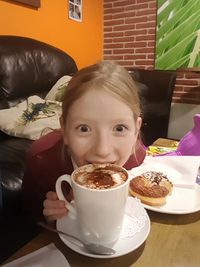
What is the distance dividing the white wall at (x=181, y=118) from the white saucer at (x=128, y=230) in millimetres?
2582

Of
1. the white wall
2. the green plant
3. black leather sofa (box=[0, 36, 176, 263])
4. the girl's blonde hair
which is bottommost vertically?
the white wall

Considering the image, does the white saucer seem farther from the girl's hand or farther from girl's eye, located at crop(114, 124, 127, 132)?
girl's eye, located at crop(114, 124, 127, 132)

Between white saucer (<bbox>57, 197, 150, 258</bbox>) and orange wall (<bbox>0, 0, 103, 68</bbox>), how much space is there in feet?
5.93

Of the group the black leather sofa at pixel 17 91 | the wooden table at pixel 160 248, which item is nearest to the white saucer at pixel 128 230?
the wooden table at pixel 160 248

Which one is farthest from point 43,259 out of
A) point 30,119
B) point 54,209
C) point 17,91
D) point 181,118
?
point 181,118

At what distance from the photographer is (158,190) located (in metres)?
0.60

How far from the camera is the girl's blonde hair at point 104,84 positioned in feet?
1.80

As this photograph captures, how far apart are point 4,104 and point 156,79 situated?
1.52m

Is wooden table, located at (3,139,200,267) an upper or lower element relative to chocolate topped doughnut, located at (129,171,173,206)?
lower

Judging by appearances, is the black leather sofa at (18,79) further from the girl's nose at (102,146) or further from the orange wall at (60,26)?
the girl's nose at (102,146)

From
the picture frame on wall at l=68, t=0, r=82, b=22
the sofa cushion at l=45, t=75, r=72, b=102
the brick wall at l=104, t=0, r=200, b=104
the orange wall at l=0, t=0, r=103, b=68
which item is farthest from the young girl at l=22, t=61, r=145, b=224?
the brick wall at l=104, t=0, r=200, b=104

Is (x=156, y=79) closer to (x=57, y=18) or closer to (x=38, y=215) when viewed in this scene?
(x=57, y=18)

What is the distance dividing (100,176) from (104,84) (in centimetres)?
20

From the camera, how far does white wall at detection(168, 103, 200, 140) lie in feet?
9.70
